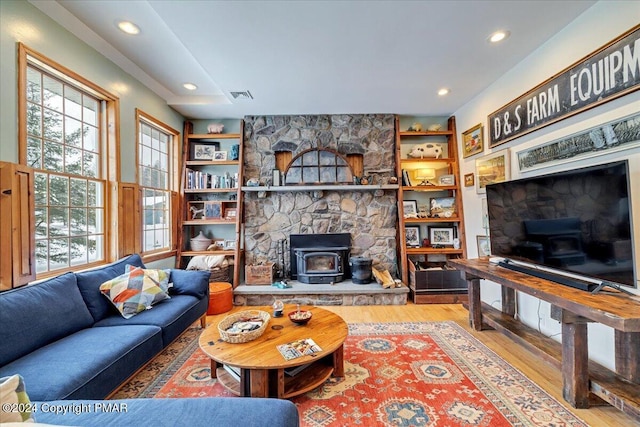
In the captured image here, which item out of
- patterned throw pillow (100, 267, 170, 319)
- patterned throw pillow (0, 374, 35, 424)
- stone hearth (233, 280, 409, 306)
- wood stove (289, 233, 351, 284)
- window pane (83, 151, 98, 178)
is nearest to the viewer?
patterned throw pillow (0, 374, 35, 424)

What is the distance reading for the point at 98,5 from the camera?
2.04 metres

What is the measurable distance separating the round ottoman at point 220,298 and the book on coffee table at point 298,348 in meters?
1.86

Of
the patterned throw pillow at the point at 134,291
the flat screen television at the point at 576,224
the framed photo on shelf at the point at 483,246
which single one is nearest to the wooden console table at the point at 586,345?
the flat screen television at the point at 576,224

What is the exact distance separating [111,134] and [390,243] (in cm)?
379

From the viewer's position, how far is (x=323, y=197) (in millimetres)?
4055

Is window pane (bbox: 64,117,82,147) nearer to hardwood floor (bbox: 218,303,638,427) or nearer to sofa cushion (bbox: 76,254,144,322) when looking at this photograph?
sofa cushion (bbox: 76,254,144,322)

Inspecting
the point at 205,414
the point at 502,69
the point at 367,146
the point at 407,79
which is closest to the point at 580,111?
the point at 502,69

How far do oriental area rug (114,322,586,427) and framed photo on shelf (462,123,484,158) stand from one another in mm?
2344

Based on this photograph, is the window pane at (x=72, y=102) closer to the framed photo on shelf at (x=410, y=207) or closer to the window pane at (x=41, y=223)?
the window pane at (x=41, y=223)

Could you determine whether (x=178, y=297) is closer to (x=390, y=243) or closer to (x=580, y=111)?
(x=390, y=243)

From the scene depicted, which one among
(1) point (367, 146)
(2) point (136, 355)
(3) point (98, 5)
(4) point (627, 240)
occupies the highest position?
(3) point (98, 5)

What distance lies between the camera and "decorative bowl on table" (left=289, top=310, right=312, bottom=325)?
203 centimetres

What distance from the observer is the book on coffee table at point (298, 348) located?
1615 millimetres

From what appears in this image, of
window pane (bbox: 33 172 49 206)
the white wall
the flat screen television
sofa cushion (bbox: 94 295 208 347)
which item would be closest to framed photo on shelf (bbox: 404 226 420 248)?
the white wall
